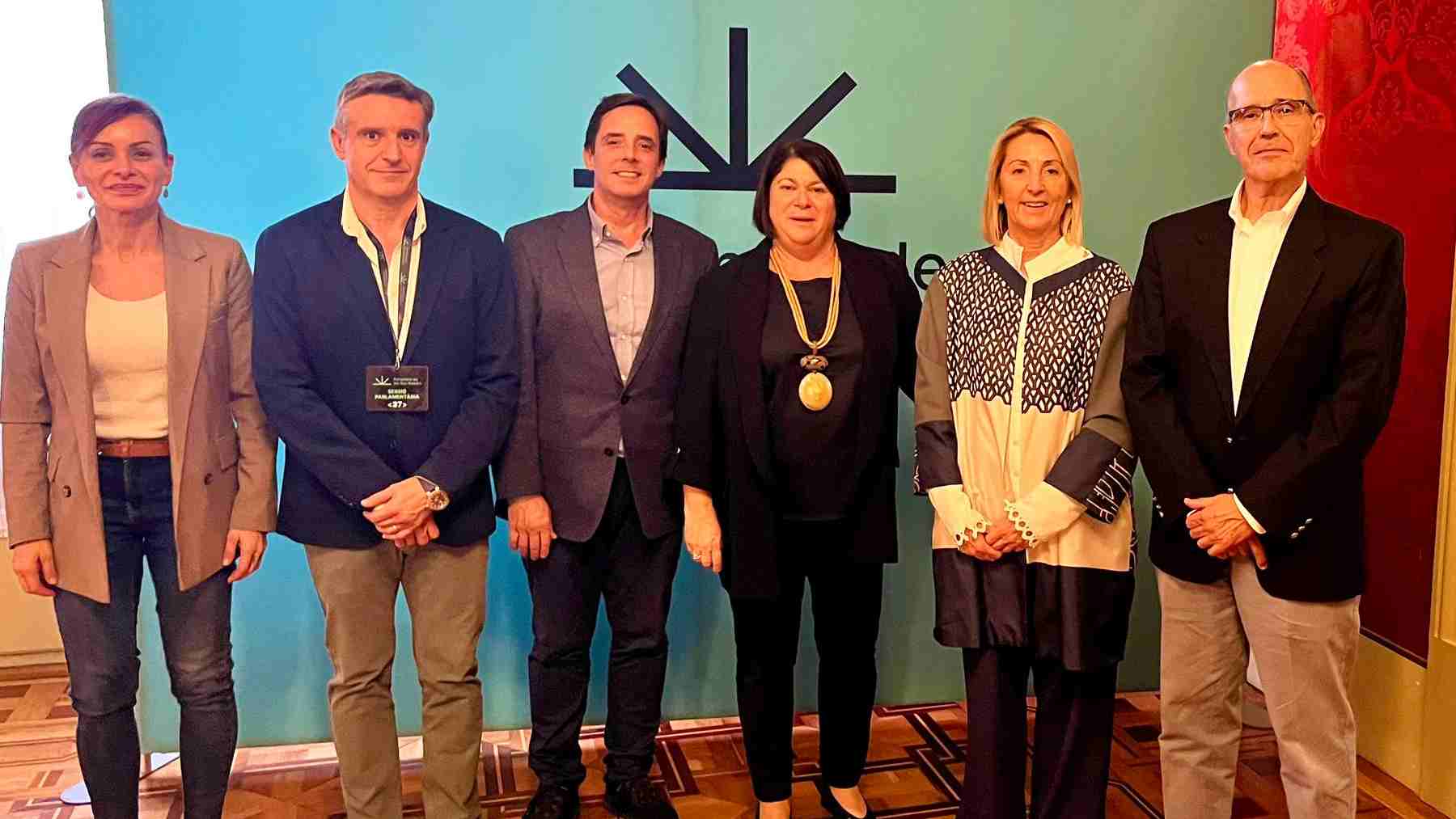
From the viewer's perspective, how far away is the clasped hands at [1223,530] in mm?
1979

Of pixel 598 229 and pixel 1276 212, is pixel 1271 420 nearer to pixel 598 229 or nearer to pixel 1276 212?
Answer: pixel 1276 212

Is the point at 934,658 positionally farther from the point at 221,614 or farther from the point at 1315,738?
the point at 221,614

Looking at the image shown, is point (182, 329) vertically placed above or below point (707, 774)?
above

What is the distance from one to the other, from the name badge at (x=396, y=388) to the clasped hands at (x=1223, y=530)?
1534 mm

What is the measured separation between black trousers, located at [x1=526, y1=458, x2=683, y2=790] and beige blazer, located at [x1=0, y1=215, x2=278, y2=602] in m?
0.71

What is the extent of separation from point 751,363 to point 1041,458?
2.05 ft

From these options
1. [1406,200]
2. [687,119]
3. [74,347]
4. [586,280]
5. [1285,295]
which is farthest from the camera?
[687,119]

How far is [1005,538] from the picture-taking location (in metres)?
2.14

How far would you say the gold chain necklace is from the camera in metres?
2.25

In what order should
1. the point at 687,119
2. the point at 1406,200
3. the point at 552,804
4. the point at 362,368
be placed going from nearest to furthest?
the point at 362,368, the point at 552,804, the point at 1406,200, the point at 687,119

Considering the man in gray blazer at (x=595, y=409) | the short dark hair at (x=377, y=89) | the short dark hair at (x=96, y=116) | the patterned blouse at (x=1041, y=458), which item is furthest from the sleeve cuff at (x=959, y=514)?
the short dark hair at (x=96, y=116)

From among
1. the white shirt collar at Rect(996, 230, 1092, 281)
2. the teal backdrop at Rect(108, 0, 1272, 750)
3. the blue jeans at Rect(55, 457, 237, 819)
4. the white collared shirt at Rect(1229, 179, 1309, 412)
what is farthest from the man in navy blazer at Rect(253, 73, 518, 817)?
the white collared shirt at Rect(1229, 179, 1309, 412)

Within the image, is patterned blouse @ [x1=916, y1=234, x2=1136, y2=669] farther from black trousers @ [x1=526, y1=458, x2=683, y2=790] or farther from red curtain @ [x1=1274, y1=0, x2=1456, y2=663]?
red curtain @ [x1=1274, y1=0, x2=1456, y2=663]

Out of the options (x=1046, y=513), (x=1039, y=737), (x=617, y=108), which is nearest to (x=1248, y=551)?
(x=1046, y=513)
